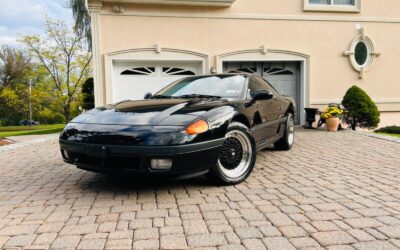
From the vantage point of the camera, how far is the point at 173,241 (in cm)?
233

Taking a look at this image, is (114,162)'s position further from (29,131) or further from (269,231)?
(29,131)

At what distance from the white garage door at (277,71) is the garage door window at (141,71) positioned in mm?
2467

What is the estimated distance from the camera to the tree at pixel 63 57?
19.7 metres

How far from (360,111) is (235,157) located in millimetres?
7416

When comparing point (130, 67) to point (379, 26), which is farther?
point (379, 26)

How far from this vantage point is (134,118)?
3.34 metres

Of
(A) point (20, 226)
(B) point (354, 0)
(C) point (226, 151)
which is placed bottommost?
(A) point (20, 226)

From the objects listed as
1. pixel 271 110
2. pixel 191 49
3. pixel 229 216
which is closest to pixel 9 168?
pixel 229 216

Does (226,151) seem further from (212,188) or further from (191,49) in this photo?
(191,49)

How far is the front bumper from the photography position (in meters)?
3.01

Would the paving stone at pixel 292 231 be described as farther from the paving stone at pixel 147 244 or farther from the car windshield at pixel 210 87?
A: the car windshield at pixel 210 87

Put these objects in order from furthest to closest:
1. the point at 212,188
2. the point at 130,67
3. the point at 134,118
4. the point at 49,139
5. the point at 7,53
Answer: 1. the point at 7,53
2. the point at 130,67
3. the point at 49,139
4. the point at 212,188
5. the point at 134,118

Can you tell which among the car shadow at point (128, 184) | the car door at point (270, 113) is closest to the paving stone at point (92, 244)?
the car shadow at point (128, 184)

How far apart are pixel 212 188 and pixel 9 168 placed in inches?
137
